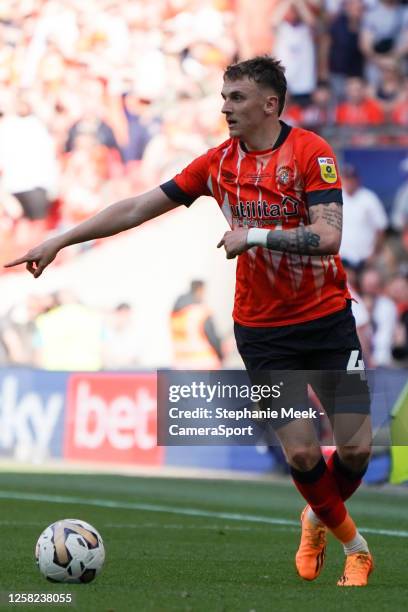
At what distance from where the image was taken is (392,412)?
1209cm

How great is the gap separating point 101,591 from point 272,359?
4.20 feet

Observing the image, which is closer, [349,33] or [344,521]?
[344,521]

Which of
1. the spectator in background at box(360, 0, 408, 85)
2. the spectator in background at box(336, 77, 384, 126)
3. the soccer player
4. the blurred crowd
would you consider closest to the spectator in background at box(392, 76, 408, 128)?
the blurred crowd

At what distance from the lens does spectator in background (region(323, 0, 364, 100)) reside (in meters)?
20.7

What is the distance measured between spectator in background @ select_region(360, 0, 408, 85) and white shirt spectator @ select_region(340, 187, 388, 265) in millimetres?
2150

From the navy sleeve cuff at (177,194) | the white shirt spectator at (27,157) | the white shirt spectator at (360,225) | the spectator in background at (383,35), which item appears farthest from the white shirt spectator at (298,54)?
the navy sleeve cuff at (177,194)

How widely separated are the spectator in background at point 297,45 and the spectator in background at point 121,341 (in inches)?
144

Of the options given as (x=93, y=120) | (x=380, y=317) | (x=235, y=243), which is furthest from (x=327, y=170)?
(x=93, y=120)

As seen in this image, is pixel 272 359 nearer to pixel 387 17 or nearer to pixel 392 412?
pixel 392 412

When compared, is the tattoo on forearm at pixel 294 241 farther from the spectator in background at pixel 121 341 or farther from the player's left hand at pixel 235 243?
the spectator in background at pixel 121 341

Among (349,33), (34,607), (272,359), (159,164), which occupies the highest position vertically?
(349,33)

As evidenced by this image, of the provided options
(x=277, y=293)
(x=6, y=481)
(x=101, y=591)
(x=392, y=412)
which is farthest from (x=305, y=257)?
(x=6, y=481)

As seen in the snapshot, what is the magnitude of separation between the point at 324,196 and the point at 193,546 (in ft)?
10.1

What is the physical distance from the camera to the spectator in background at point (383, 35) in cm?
2064
